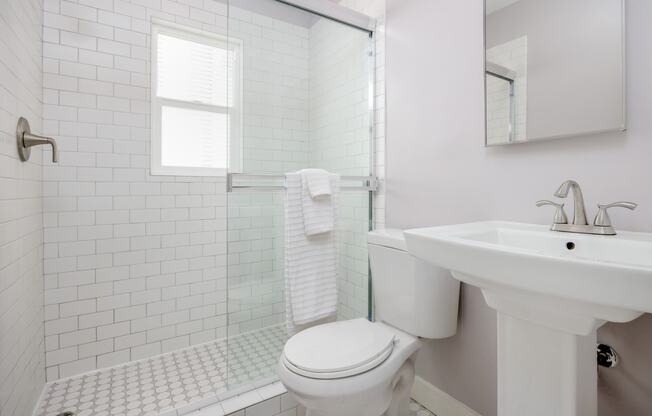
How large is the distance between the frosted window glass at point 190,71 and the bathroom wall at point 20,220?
2.13ft

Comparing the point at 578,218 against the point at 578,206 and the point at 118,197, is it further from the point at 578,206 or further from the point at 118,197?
the point at 118,197

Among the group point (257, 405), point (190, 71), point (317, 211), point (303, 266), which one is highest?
point (190, 71)

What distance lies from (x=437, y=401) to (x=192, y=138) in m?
2.22

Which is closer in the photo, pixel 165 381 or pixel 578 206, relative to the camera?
pixel 578 206

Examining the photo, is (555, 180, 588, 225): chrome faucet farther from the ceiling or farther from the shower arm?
the shower arm

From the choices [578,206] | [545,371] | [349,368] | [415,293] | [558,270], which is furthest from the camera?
[415,293]

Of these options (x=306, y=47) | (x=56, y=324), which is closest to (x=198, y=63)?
(x=306, y=47)

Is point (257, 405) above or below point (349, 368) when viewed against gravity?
below

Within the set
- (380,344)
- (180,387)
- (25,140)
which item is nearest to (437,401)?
(380,344)

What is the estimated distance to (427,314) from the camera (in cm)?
145

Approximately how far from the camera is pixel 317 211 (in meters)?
1.69

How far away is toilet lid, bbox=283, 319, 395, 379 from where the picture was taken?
1.18 m

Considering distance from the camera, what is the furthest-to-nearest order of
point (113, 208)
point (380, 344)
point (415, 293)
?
point (113, 208), point (415, 293), point (380, 344)

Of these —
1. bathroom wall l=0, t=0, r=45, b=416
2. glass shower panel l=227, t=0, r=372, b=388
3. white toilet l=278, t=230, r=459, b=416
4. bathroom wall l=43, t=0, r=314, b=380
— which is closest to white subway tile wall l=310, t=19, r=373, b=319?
glass shower panel l=227, t=0, r=372, b=388
